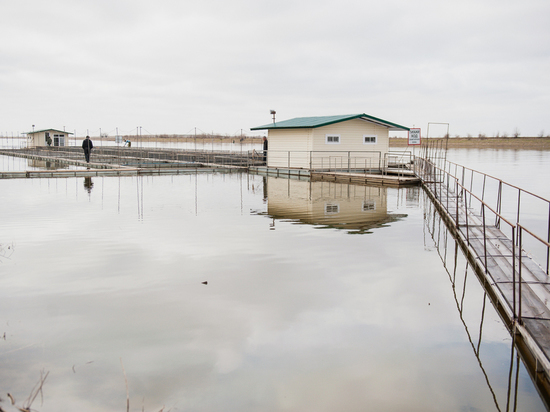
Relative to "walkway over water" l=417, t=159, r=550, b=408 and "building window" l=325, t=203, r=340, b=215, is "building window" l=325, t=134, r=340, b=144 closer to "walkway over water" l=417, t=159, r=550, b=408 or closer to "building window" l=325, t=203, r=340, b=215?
"building window" l=325, t=203, r=340, b=215

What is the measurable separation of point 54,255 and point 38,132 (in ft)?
201

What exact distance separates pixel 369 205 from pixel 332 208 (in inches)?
61.6

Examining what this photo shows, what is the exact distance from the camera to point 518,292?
6340mm

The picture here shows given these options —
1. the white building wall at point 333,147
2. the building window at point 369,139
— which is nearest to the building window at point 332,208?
the white building wall at point 333,147

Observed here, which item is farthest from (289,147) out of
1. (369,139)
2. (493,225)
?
(493,225)

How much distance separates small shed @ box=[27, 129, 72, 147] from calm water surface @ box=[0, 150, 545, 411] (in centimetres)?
5646

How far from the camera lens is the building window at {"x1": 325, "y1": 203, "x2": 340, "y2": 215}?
14430mm

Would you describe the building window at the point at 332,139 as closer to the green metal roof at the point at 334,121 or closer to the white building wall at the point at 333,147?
the white building wall at the point at 333,147

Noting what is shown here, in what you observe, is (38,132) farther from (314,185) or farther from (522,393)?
(522,393)

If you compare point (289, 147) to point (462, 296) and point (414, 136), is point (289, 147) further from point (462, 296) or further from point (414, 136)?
point (462, 296)

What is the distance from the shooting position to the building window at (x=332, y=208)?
47.3 ft

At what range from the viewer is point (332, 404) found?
414cm

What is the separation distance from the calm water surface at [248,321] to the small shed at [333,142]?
1674 centimetres

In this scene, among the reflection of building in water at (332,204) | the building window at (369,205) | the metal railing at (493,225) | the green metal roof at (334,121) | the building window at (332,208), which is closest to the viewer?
the metal railing at (493,225)
